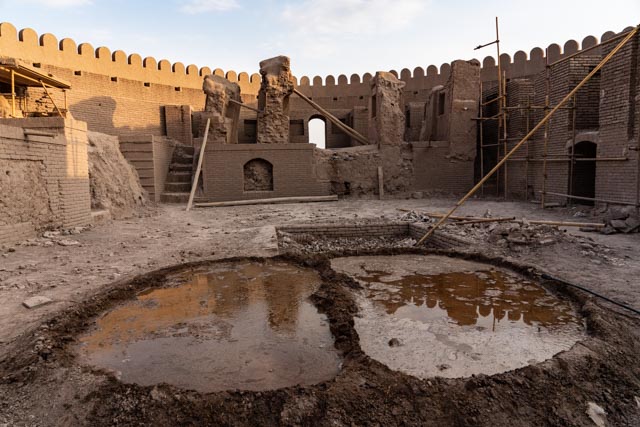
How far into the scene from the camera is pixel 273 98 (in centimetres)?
1652

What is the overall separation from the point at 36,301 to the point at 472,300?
5024 millimetres

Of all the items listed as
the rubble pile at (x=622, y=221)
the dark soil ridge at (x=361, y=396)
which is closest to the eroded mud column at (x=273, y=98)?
the rubble pile at (x=622, y=221)

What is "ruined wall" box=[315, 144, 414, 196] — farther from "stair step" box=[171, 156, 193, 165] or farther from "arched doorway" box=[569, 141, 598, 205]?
"arched doorway" box=[569, 141, 598, 205]

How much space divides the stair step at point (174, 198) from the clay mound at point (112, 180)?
88cm

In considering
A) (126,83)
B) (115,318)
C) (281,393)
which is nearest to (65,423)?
(281,393)

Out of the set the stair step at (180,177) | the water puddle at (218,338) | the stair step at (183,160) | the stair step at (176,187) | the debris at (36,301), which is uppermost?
the stair step at (183,160)

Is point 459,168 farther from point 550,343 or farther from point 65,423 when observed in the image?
point 65,423

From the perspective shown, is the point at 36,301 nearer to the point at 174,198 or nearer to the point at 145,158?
the point at 145,158

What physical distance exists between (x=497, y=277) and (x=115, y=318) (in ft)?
16.6

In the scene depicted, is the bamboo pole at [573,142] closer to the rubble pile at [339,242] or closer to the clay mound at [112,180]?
the rubble pile at [339,242]

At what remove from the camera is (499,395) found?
2803 mm

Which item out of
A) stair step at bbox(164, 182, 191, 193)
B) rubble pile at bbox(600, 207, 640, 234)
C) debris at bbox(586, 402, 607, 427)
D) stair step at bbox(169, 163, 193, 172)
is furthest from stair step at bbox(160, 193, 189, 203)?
debris at bbox(586, 402, 607, 427)

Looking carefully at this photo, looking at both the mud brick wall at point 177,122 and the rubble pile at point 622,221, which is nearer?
the rubble pile at point 622,221

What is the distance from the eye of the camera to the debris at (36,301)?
4366mm
